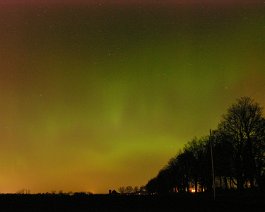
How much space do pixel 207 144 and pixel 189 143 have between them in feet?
60.0

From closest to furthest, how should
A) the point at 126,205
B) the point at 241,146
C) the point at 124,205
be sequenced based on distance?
the point at 124,205, the point at 126,205, the point at 241,146

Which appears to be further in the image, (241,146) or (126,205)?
(241,146)

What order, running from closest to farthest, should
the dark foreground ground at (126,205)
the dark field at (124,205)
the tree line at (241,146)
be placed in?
the dark foreground ground at (126,205), the dark field at (124,205), the tree line at (241,146)

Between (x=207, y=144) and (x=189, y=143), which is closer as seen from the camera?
(x=207, y=144)

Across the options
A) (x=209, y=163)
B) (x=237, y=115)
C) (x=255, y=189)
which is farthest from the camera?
(x=209, y=163)

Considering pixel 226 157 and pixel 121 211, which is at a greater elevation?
pixel 226 157

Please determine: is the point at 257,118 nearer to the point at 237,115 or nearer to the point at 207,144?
the point at 237,115

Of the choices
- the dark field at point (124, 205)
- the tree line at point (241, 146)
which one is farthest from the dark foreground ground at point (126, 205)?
the tree line at point (241, 146)

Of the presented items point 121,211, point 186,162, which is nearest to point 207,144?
point 186,162

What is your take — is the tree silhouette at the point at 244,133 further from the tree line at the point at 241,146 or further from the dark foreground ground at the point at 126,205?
the dark foreground ground at the point at 126,205

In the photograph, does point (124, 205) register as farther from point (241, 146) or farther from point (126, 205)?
point (241, 146)

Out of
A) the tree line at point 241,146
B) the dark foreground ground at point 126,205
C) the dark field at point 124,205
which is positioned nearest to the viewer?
the dark foreground ground at point 126,205

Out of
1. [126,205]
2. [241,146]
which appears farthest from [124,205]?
[241,146]

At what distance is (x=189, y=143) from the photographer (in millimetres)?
109875
